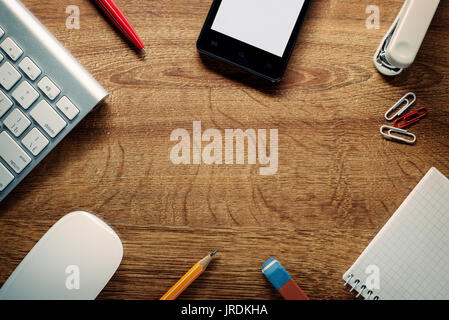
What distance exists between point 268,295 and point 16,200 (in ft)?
1.50

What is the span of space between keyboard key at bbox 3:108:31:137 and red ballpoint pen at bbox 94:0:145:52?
0.21 metres

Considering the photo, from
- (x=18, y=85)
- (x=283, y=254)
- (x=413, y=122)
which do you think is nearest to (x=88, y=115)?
(x=18, y=85)

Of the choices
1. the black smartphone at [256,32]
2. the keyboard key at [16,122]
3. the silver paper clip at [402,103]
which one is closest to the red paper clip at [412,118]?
the silver paper clip at [402,103]

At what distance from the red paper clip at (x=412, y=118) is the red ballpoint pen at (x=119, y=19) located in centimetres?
45

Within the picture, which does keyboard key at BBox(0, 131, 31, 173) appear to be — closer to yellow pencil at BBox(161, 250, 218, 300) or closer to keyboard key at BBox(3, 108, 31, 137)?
keyboard key at BBox(3, 108, 31, 137)

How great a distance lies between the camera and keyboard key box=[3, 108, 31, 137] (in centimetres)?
52

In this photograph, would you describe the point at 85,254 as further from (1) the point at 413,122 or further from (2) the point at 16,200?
(1) the point at 413,122

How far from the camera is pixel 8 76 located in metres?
0.51

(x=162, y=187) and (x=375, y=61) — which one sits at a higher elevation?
(x=375, y=61)

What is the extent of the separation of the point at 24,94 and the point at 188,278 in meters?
0.39

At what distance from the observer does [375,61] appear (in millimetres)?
565

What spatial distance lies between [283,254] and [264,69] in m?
0.31

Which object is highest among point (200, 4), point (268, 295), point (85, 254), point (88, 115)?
point (200, 4)

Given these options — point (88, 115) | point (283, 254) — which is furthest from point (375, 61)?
point (88, 115)
